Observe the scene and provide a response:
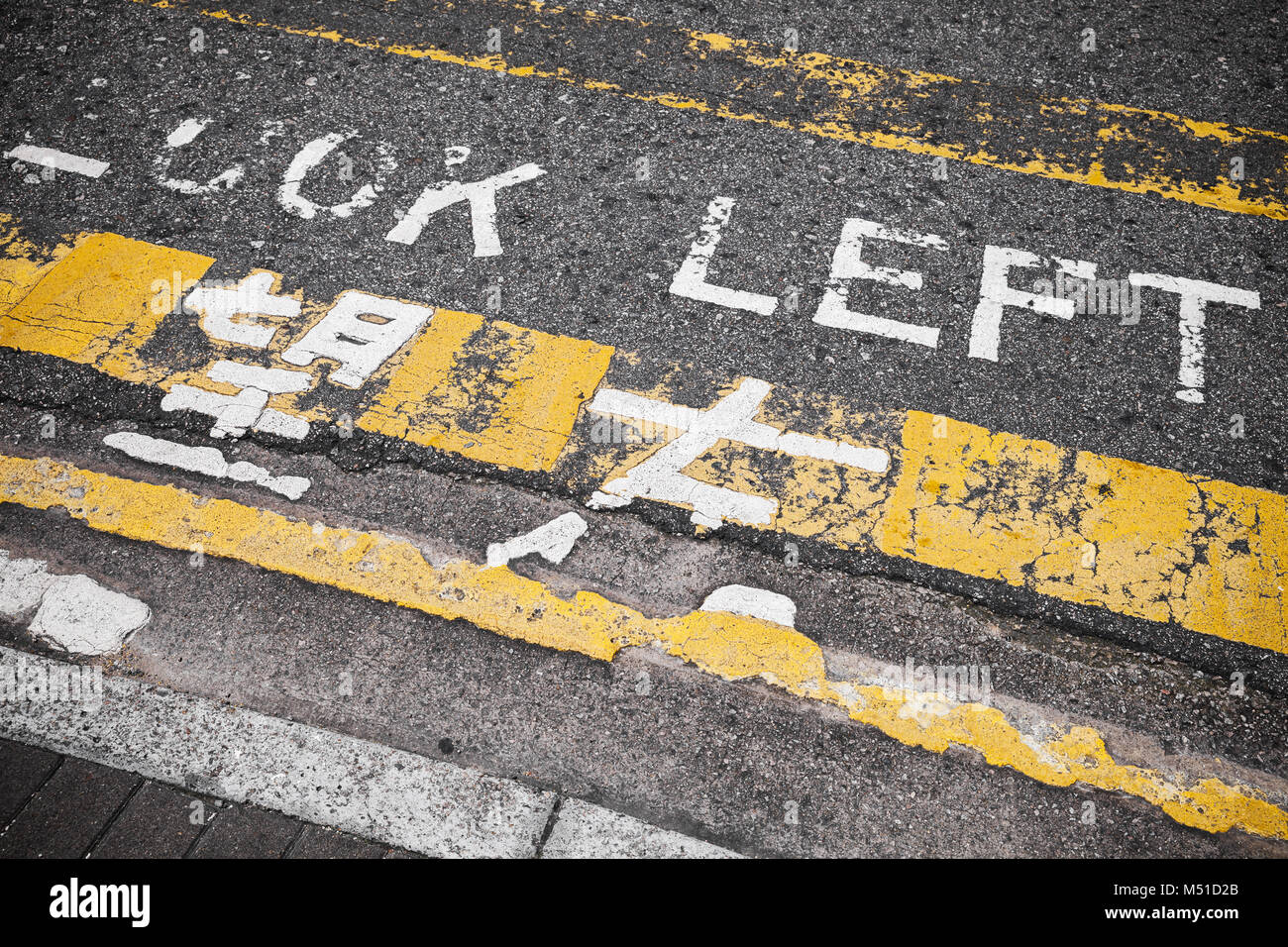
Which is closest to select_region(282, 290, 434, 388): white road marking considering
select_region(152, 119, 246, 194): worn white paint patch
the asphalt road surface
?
the asphalt road surface

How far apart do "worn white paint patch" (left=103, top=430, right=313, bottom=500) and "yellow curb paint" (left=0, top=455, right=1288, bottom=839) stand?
0.09m

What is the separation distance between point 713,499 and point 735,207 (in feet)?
4.71

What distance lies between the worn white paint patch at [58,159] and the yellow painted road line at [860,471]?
0.67m

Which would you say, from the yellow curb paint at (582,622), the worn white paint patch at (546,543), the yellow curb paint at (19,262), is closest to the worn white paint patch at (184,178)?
the yellow curb paint at (19,262)

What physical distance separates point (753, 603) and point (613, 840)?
0.78 metres

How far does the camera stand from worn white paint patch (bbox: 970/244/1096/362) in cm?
316

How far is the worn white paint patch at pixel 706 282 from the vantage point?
3273 mm

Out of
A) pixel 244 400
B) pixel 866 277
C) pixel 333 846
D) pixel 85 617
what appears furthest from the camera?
pixel 866 277

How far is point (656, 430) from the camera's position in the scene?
116 inches

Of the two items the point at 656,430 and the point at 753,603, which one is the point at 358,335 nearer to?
the point at 656,430

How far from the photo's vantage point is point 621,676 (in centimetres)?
246

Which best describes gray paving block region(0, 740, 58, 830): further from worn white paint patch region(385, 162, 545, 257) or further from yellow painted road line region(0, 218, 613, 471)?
worn white paint patch region(385, 162, 545, 257)

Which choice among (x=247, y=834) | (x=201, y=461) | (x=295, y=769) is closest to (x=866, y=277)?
(x=201, y=461)
